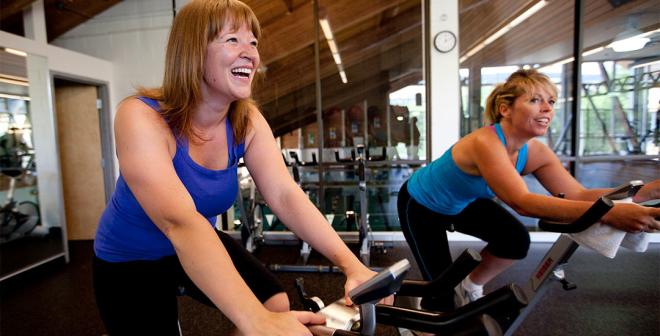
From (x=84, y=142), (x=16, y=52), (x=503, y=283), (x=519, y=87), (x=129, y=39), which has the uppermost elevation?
(x=129, y=39)

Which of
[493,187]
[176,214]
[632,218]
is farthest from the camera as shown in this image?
[493,187]

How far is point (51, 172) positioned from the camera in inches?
154

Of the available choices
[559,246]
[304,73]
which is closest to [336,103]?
[304,73]

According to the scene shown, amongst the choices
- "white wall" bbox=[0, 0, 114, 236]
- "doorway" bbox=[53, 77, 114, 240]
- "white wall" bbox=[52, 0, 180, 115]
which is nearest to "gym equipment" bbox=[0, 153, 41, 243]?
"white wall" bbox=[0, 0, 114, 236]

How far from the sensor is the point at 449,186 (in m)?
1.87

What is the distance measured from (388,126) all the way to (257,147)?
3.77 metres

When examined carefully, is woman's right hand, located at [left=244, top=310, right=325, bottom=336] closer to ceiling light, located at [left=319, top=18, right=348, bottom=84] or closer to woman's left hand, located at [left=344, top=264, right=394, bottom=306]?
woman's left hand, located at [left=344, top=264, right=394, bottom=306]

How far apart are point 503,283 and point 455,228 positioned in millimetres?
1391

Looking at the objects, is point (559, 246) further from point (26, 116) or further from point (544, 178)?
point (26, 116)

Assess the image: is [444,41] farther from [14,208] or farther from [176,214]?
[14,208]

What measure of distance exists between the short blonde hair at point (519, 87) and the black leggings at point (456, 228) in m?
0.47

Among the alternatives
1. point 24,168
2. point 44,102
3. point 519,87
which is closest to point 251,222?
point 24,168

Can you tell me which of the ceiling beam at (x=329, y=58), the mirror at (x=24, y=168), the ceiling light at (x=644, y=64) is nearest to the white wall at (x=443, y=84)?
the ceiling beam at (x=329, y=58)

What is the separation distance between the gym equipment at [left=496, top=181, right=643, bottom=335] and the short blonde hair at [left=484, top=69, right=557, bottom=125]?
547mm
